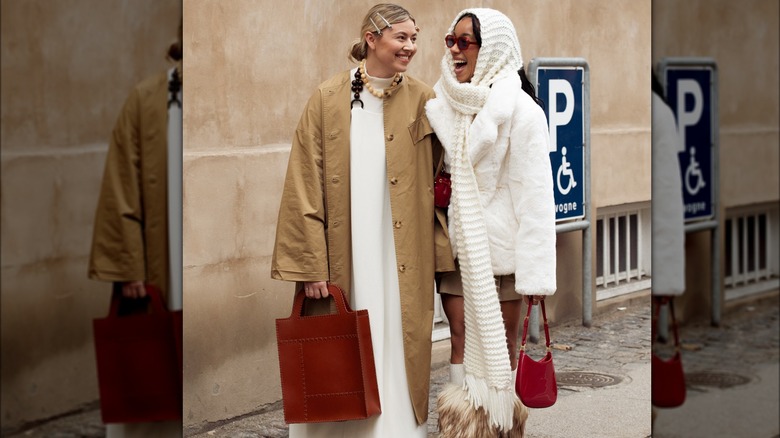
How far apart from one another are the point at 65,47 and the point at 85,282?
164mm

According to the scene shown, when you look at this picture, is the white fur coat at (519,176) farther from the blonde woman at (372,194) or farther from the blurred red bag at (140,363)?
the blurred red bag at (140,363)

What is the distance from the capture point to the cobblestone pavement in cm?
85

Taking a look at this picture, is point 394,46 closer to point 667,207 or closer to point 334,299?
point 334,299

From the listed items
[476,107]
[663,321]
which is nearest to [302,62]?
[476,107]

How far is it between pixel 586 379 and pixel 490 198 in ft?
6.83

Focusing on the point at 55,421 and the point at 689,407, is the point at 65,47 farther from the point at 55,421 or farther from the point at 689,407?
the point at 689,407

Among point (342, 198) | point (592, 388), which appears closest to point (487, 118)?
point (342, 198)

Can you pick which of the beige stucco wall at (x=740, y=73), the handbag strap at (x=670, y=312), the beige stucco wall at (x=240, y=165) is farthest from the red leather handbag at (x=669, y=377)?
the beige stucco wall at (x=240, y=165)

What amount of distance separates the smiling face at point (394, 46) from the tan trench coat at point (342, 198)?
12 centimetres

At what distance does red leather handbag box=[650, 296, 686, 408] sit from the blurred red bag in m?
0.38

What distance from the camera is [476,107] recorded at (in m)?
4.02

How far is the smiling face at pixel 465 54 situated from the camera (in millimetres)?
4016

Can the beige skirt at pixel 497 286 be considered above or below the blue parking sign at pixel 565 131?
below

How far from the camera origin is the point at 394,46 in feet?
13.3
